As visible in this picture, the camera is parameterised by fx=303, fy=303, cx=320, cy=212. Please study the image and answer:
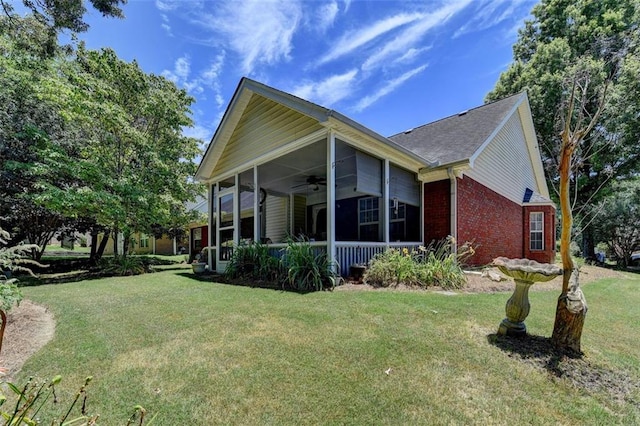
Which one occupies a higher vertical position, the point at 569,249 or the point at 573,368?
the point at 569,249

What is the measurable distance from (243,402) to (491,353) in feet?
8.77

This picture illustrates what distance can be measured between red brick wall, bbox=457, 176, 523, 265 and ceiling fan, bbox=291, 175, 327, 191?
4.88m

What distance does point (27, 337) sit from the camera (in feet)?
13.6

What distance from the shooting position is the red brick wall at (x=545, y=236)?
13.5 metres

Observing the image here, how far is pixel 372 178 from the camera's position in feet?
27.4

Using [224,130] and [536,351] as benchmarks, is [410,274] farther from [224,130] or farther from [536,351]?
[224,130]

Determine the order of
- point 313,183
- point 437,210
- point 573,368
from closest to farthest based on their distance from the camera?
1. point 573,368
2. point 437,210
3. point 313,183

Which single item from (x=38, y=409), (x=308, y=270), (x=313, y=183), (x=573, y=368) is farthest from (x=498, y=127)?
(x=38, y=409)

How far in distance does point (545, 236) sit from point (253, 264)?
13.0 meters

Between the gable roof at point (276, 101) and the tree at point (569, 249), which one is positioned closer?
the tree at point (569, 249)

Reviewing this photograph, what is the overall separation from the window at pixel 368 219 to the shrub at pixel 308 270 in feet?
13.0

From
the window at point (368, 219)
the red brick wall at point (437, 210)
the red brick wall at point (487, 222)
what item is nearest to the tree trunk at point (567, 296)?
the red brick wall at point (437, 210)

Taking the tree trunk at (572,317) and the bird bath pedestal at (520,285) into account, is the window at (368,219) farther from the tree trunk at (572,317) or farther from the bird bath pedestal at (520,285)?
the tree trunk at (572,317)

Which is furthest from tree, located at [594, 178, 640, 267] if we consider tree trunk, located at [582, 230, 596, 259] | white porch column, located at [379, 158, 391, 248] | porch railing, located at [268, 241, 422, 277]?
porch railing, located at [268, 241, 422, 277]
